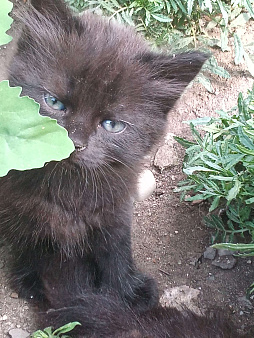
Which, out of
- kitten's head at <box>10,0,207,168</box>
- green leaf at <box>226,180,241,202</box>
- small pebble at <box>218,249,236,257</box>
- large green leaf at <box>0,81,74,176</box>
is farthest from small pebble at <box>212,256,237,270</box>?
large green leaf at <box>0,81,74,176</box>

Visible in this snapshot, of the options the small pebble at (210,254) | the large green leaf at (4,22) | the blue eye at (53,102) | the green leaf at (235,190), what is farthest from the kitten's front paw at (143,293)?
the large green leaf at (4,22)

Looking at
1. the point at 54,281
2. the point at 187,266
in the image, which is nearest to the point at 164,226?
the point at 187,266

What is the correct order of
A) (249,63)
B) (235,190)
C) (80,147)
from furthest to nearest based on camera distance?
(249,63)
(235,190)
(80,147)

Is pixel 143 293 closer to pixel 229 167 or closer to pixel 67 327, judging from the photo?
pixel 67 327

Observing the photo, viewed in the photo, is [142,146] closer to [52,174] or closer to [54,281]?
[52,174]

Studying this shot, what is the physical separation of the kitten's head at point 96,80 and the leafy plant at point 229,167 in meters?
0.27

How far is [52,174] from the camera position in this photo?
6.28 feet

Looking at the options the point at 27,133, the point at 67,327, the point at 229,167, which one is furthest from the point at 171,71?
the point at 27,133

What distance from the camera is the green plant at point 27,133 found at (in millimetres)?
876

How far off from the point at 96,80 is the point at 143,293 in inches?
38.9

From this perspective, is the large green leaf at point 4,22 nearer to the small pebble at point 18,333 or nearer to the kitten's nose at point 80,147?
the kitten's nose at point 80,147

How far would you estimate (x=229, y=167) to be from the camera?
6.56 feet

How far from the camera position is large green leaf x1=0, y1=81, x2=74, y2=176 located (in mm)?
875

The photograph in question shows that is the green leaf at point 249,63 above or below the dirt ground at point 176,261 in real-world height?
above
